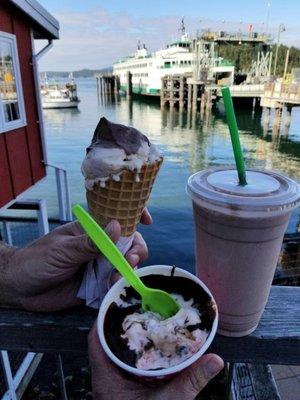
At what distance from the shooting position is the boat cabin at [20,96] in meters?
5.84

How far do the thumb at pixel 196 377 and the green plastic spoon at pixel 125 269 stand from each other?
16cm

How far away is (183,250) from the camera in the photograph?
37.3 ft

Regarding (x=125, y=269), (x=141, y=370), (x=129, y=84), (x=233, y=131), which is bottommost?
(x=129, y=84)

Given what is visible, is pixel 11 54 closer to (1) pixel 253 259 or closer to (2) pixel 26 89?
(2) pixel 26 89

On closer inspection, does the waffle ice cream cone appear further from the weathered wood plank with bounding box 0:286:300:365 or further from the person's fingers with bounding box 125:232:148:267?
the weathered wood plank with bounding box 0:286:300:365

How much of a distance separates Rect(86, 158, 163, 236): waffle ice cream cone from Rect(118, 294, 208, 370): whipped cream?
0.44 metres

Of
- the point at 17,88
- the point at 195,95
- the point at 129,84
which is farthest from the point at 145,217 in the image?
the point at 129,84

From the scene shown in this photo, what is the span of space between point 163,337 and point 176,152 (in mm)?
22627

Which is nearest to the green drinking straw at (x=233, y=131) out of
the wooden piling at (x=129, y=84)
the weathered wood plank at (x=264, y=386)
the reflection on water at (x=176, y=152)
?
the weathered wood plank at (x=264, y=386)

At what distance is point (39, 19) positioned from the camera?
646 cm

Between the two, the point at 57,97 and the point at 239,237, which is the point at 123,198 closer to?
the point at 239,237

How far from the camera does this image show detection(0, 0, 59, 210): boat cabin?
230 inches

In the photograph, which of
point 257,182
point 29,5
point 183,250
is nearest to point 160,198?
point 183,250

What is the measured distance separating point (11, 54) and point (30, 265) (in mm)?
6067
